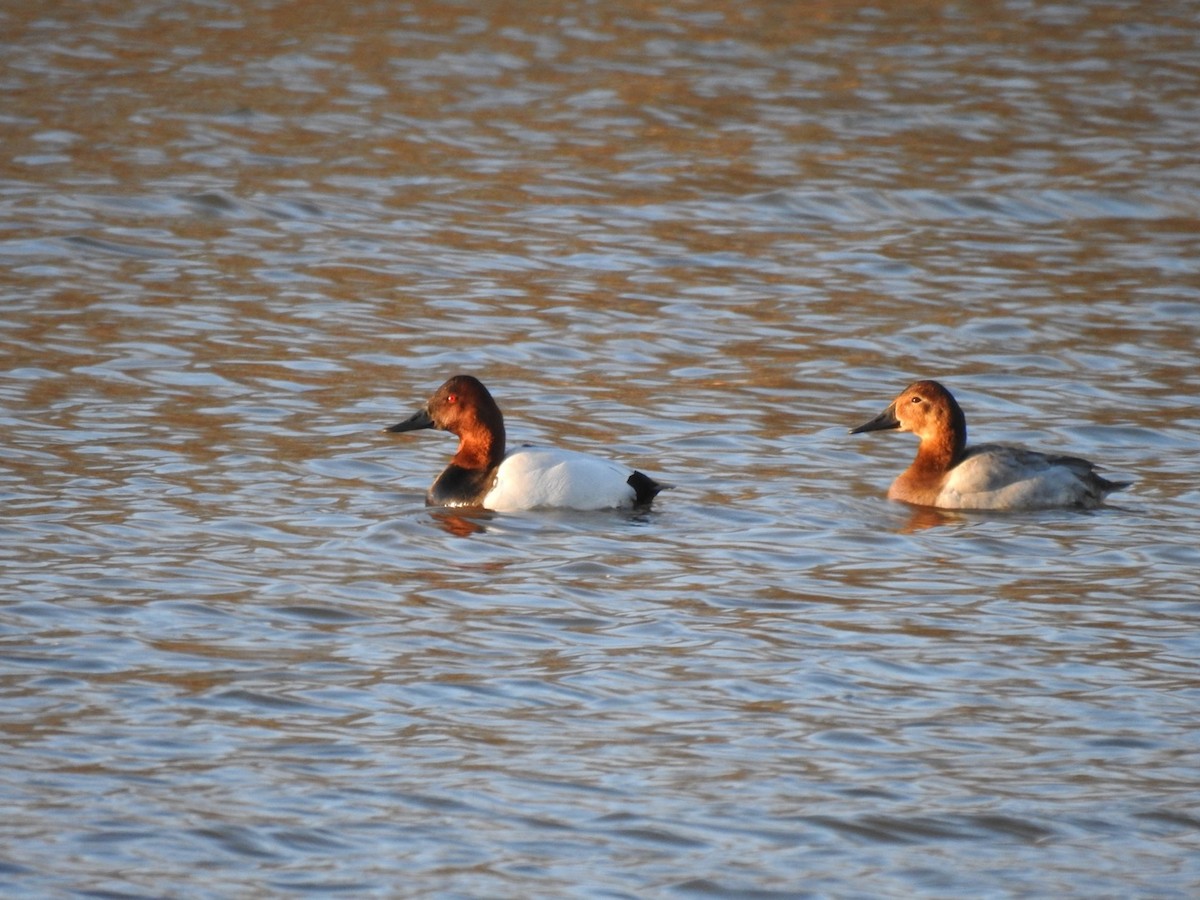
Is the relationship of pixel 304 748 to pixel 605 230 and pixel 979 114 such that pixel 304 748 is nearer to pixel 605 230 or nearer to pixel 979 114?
pixel 605 230

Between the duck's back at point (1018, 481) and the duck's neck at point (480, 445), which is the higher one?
the duck's neck at point (480, 445)

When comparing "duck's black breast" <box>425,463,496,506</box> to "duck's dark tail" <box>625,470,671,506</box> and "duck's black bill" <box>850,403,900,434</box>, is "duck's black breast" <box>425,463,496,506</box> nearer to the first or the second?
"duck's dark tail" <box>625,470,671,506</box>

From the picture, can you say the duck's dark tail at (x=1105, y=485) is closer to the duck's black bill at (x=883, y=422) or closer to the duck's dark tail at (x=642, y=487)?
the duck's black bill at (x=883, y=422)

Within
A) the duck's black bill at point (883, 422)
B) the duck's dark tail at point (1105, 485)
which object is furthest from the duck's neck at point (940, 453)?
the duck's dark tail at point (1105, 485)

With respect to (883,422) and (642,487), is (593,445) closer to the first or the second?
(642,487)

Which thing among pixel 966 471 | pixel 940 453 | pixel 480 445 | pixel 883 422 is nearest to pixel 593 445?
pixel 480 445

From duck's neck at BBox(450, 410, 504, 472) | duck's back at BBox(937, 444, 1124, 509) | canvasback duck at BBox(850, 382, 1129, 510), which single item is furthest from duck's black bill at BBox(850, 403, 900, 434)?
duck's neck at BBox(450, 410, 504, 472)

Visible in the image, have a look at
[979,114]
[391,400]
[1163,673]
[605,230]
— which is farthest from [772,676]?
[979,114]

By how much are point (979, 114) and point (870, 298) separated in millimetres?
5626

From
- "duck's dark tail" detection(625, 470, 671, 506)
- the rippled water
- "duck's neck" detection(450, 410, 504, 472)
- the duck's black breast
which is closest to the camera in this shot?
the rippled water

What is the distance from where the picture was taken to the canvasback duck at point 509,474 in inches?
380

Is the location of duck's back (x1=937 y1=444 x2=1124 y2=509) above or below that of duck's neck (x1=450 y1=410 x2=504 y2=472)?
below

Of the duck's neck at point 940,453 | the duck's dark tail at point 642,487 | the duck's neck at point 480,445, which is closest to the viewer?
the duck's dark tail at point 642,487

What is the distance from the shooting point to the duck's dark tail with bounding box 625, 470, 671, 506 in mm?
9641
